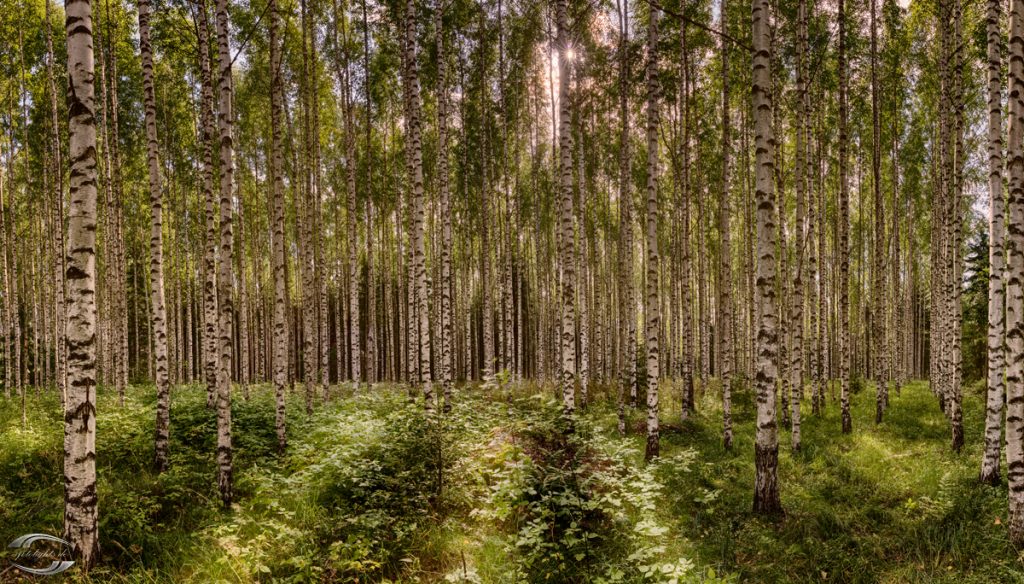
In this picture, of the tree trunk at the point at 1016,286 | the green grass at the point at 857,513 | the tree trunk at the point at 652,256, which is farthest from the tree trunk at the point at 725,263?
the tree trunk at the point at 1016,286

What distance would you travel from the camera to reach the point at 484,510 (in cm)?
673


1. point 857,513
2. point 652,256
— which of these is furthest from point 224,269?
point 857,513

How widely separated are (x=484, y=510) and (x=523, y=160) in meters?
20.8

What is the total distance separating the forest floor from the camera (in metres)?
5.92

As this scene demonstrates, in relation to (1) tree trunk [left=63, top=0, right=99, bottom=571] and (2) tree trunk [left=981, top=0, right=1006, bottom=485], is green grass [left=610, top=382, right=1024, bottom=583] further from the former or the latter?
(1) tree trunk [left=63, top=0, right=99, bottom=571]

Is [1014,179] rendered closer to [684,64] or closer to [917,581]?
[917,581]

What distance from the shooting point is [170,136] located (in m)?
19.1

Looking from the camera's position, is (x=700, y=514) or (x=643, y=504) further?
(x=700, y=514)

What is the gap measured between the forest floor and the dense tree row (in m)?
0.66

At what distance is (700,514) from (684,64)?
10.9 metres

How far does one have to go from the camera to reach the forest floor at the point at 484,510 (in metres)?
5.92

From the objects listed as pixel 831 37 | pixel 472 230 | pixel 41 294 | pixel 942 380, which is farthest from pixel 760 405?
pixel 41 294

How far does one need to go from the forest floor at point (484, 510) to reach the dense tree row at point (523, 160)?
66cm

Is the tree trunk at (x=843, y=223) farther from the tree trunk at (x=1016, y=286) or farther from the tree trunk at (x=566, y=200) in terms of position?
the tree trunk at (x=566, y=200)
